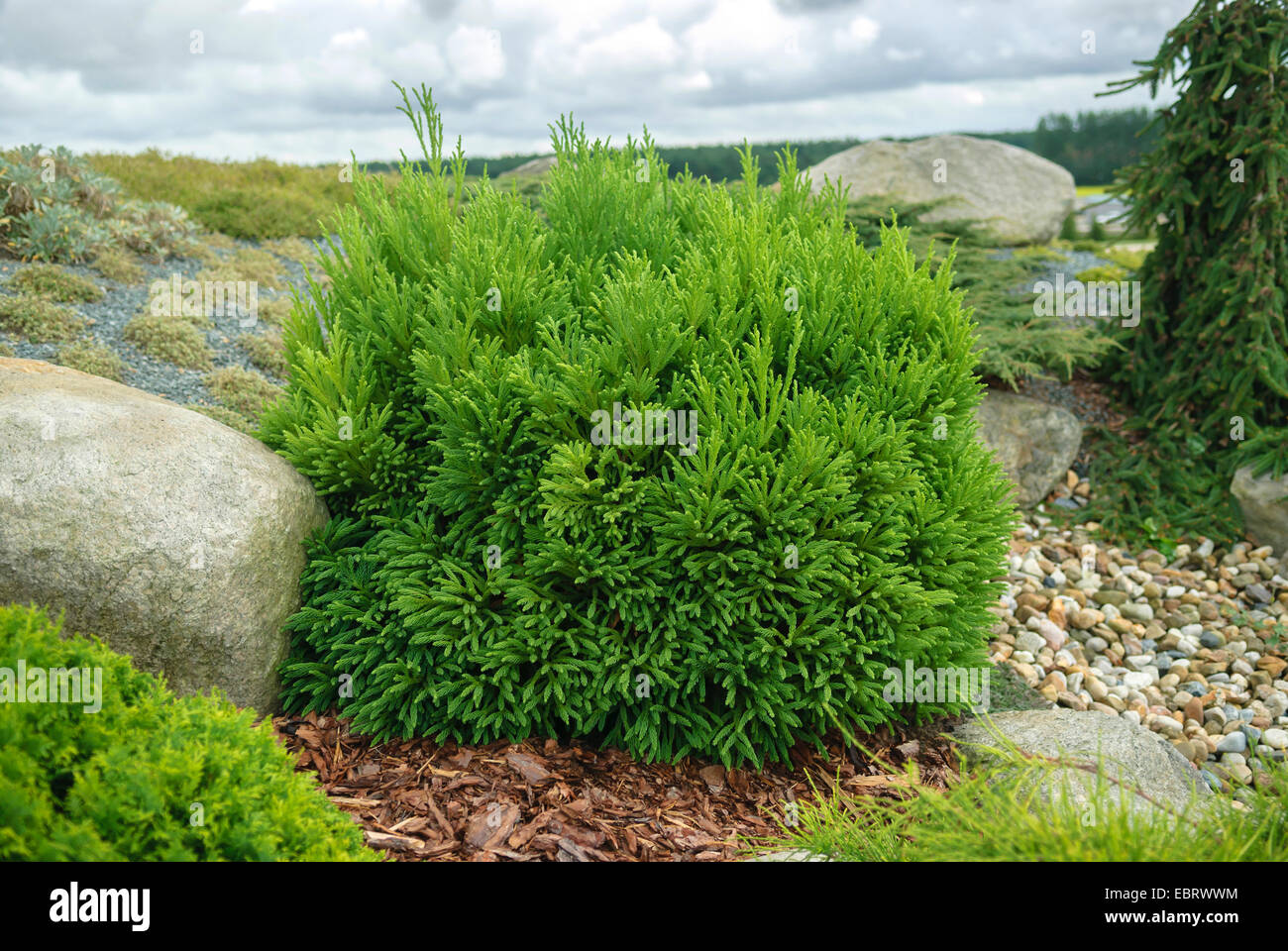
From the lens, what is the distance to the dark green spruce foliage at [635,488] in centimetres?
385

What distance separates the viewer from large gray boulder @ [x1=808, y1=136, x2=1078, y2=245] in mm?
15297

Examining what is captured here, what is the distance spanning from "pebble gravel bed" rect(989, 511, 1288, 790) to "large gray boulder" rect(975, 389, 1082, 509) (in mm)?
347

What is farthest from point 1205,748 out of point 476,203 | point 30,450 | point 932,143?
point 932,143

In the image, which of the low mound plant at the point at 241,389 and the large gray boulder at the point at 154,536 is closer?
the large gray boulder at the point at 154,536

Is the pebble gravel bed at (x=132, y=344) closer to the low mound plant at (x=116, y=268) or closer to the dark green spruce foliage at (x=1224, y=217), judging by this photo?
the low mound plant at (x=116, y=268)

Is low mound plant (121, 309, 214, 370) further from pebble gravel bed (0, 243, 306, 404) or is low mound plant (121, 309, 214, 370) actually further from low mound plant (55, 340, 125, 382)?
low mound plant (55, 340, 125, 382)

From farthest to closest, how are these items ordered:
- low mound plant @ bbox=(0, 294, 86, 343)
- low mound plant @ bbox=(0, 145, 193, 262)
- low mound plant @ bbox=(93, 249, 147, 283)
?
1. low mound plant @ bbox=(93, 249, 147, 283)
2. low mound plant @ bbox=(0, 145, 193, 262)
3. low mound plant @ bbox=(0, 294, 86, 343)

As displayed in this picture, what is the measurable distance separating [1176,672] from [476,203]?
19.2 feet

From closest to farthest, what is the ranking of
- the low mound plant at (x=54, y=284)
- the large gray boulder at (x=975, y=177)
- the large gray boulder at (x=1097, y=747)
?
the large gray boulder at (x=1097, y=747) → the low mound plant at (x=54, y=284) → the large gray boulder at (x=975, y=177)

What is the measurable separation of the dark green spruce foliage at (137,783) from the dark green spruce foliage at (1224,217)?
8.22 meters

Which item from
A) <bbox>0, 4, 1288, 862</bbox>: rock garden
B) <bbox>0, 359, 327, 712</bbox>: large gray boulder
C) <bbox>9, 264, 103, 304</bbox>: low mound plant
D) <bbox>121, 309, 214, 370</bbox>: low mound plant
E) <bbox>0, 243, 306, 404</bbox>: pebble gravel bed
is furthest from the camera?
<bbox>9, 264, 103, 304</bbox>: low mound plant

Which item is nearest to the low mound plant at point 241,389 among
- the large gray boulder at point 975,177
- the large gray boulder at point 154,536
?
the large gray boulder at point 154,536

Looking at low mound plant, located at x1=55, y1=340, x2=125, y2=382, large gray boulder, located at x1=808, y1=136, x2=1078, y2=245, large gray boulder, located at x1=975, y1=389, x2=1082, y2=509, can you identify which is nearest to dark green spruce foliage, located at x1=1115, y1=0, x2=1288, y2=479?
large gray boulder, located at x1=975, y1=389, x2=1082, y2=509

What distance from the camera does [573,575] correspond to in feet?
13.0
